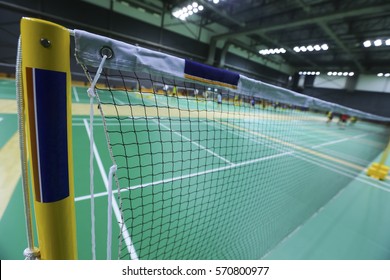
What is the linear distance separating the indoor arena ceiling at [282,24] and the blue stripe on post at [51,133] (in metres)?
14.2

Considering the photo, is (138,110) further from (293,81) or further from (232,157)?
(293,81)

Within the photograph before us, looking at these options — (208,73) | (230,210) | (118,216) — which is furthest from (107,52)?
(230,210)

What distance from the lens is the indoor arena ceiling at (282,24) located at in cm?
1208

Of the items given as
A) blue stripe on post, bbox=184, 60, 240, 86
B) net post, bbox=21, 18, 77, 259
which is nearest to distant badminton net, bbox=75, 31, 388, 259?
blue stripe on post, bbox=184, 60, 240, 86

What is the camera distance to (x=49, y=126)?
2.20 ft

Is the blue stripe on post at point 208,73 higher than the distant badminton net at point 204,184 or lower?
higher

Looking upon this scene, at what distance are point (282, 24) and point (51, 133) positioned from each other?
1631 cm

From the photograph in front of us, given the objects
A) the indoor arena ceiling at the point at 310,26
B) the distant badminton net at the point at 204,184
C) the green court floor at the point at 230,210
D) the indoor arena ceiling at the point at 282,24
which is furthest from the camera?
the indoor arena ceiling at the point at 282,24

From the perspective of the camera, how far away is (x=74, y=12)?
13.5m

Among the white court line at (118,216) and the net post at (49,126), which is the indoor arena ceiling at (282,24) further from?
the net post at (49,126)

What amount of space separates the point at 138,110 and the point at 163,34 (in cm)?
994

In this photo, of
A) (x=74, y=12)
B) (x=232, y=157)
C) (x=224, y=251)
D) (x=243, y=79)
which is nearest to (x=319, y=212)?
(x=224, y=251)

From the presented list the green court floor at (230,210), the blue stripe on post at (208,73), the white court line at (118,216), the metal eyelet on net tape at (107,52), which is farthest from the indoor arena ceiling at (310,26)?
the metal eyelet on net tape at (107,52)

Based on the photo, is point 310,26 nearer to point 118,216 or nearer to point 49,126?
point 118,216
